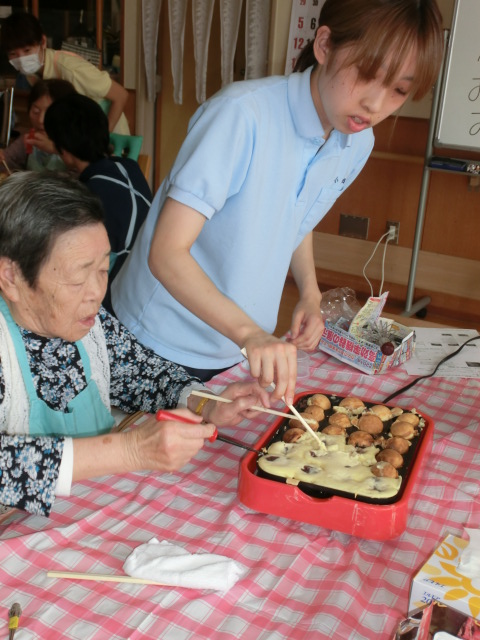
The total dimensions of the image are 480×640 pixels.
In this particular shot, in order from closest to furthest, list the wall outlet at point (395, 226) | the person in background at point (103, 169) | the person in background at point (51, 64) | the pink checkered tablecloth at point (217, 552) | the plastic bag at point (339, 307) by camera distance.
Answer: the pink checkered tablecloth at point (217, 552) → the plastic bag at point (339, 307) → the person in background at point (103, 169) → the person in background at point (51, 64) → the wall outlet at point (395, 226)

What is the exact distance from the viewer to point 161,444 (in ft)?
3.56

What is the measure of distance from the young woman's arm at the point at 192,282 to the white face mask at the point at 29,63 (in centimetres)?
325

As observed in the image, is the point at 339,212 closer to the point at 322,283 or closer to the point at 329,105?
the point at 322,283

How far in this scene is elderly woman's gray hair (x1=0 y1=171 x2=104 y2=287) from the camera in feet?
3.82

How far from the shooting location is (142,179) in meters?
2.72

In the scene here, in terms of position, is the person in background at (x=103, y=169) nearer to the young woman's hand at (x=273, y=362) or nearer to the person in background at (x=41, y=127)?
the person in background at (x=41, y=127)

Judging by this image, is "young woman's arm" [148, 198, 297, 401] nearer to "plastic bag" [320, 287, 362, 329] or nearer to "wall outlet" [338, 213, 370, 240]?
"plastic bag" [320, 287, 362, 329]

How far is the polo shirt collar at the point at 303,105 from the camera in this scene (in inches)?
55.1

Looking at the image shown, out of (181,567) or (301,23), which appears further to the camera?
(301,23)

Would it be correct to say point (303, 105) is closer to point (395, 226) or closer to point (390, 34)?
point (390, 34)

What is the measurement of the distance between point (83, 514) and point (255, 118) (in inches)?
31.4

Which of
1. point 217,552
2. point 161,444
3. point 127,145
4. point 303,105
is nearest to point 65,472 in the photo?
point 161,444

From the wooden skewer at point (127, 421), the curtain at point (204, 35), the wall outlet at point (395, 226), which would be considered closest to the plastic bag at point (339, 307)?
the wooden skewer at point (127, 421)

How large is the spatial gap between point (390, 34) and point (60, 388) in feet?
2.92
